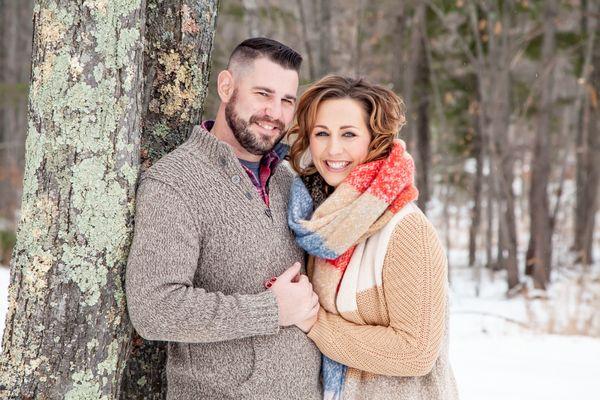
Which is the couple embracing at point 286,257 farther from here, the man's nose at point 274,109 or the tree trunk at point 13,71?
the tree trunk at point 13,71

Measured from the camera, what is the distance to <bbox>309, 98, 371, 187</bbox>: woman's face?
2.56m

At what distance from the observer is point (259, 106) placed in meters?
2.50

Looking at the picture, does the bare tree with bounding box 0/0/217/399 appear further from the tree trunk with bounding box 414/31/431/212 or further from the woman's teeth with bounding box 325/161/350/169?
the tree trunk with bounding box 414/31/431/212

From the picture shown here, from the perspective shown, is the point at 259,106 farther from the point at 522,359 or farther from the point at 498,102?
the point at 498,102

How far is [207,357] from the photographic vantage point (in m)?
2.25

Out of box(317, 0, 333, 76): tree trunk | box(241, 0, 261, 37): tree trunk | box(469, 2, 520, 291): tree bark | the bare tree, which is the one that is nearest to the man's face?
the bare tree

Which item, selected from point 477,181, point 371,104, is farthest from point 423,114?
point 371,104

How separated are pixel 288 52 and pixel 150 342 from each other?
4.25 feet

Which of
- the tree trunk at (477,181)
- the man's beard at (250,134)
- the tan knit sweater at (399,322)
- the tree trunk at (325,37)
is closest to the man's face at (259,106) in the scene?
the man's beard at (250,134)

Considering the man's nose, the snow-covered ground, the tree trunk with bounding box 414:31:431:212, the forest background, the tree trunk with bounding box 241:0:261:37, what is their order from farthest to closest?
the tree trunk with bounding box 414:31:431:212 → the forest background → the tree trunk with bounding box 241:0:261:37 → the snow-covered ground → the man's nose

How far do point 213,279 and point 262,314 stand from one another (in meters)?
0.22

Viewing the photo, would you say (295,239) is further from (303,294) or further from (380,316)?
(380,316)

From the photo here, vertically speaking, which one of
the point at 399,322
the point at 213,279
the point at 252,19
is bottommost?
the point at 399,322

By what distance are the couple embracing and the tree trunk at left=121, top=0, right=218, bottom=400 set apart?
0.51 feet
